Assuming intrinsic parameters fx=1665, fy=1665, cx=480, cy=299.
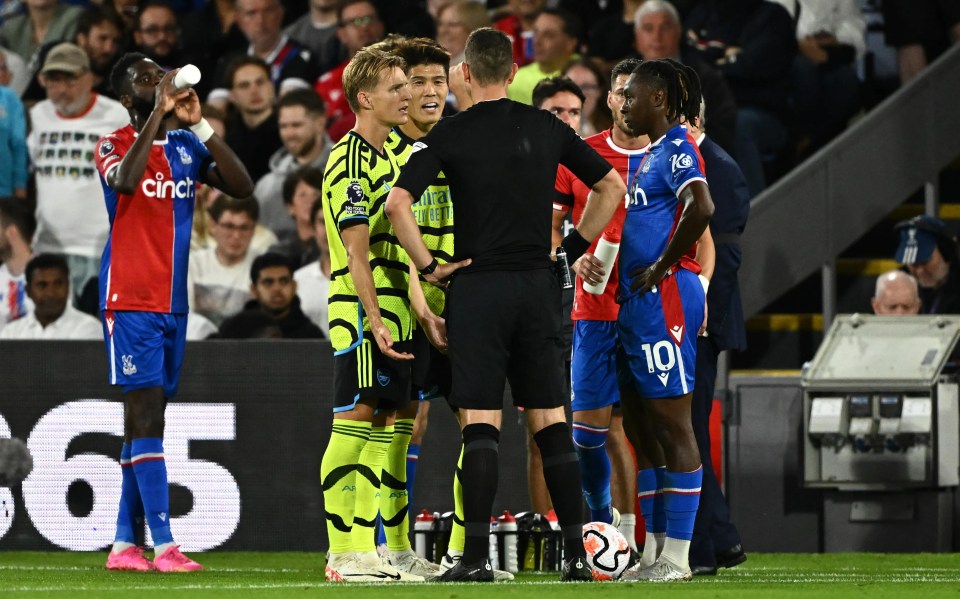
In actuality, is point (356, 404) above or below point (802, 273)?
below

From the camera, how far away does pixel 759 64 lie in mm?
11828

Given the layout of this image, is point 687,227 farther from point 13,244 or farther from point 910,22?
point 13,244

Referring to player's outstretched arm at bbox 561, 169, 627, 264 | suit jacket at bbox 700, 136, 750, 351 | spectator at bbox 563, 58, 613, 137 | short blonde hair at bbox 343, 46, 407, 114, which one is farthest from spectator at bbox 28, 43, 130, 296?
player's outstretched arm at bbox 561, 169, 627, 264

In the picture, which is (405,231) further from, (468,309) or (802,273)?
(802,273)

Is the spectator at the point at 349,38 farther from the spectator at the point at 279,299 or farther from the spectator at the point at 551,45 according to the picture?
the spectator at the point at 279,299

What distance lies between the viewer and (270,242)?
38.7 feet

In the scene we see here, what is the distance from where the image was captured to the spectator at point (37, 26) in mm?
13586

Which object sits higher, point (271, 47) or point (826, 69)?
point (271, 47)

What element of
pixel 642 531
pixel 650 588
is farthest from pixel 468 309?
pixel 642 531

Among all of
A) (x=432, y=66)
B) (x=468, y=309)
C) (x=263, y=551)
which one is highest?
(x=432, y=66)

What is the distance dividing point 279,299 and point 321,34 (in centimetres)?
307

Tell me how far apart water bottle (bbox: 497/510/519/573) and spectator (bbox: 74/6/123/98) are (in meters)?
6.86

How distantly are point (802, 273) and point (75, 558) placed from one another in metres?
5.15

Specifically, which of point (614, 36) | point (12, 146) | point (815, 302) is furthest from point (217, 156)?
point (815, 302)
